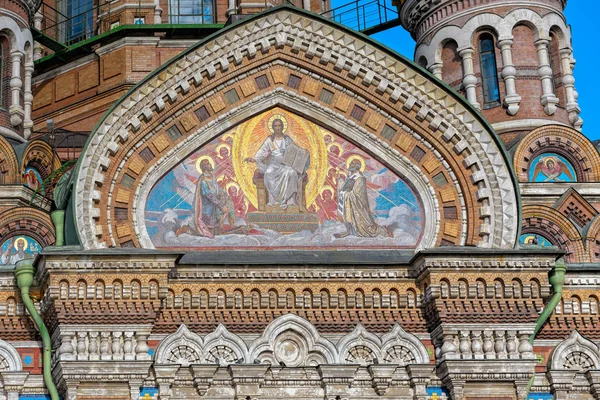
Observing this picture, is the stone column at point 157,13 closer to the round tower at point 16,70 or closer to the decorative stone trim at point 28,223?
the round tower at point 16,70

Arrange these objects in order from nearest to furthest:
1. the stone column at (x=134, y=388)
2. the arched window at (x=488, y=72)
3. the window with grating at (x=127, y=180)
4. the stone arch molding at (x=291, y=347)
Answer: the stone column at (x=134, y=388), the stone arch molding at (x=291, y=347), the window with grating at (x=127, y=180), the arched window at (x=488, y=72)

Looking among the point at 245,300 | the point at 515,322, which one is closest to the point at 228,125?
the point at 245,300

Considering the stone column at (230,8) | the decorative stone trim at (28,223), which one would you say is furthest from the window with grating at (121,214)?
the stone column at (230,8)

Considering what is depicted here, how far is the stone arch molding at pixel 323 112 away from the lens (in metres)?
17.0

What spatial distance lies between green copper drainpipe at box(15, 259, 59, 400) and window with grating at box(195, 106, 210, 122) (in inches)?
96.4

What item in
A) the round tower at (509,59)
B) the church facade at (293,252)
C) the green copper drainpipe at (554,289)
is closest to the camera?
the church facade at (293,252)

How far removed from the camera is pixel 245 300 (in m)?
16.7

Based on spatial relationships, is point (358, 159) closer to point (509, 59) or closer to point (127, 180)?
point (127, 180)

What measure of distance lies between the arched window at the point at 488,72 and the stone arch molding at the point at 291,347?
6622 mm

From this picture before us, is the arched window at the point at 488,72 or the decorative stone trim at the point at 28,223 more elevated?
the arched window at the point at 488,72

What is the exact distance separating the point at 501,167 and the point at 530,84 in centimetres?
544

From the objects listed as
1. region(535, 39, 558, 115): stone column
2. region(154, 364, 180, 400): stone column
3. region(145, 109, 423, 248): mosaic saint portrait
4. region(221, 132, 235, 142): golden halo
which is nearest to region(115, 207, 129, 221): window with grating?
region(145, 109, 423, 248): mosaic saint portrait

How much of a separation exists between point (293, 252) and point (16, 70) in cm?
682

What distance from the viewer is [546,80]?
73.8ft
